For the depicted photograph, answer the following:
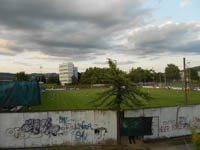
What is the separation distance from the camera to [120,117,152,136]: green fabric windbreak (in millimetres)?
9883

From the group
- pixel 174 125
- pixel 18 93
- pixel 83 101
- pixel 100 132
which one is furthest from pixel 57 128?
pixel 83 101

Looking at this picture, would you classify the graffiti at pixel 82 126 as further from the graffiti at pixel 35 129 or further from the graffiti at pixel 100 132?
the graffiti at pixel 35 129

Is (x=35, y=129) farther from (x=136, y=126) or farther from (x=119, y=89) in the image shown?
(x=136, y=126)

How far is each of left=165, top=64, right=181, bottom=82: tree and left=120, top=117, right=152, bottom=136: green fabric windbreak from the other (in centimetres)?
11758

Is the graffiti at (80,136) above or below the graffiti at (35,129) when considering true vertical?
below

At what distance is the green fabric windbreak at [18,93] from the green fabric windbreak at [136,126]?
746cm

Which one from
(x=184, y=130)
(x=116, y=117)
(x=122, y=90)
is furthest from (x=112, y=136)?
(x=184, y=130)

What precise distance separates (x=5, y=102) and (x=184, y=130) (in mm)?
12864

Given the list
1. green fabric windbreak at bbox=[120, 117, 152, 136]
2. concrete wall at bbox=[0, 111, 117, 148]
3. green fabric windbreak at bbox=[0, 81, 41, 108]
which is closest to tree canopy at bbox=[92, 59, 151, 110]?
concrete wall at bbox=[0, 111, 117, 148]

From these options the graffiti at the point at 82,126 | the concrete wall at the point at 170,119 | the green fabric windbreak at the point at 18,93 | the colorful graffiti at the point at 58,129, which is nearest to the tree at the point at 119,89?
the concrete wall at the point at 170,119

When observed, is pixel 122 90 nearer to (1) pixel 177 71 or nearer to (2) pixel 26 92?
(2) pixel 26 92

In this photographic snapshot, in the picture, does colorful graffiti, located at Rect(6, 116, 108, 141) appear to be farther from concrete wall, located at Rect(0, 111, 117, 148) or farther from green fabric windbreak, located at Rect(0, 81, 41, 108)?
green fabric windbreak, located at Rect(0, 81, 41, 108)

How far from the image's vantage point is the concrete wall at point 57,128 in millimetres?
9367

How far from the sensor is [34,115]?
31.3 feet
